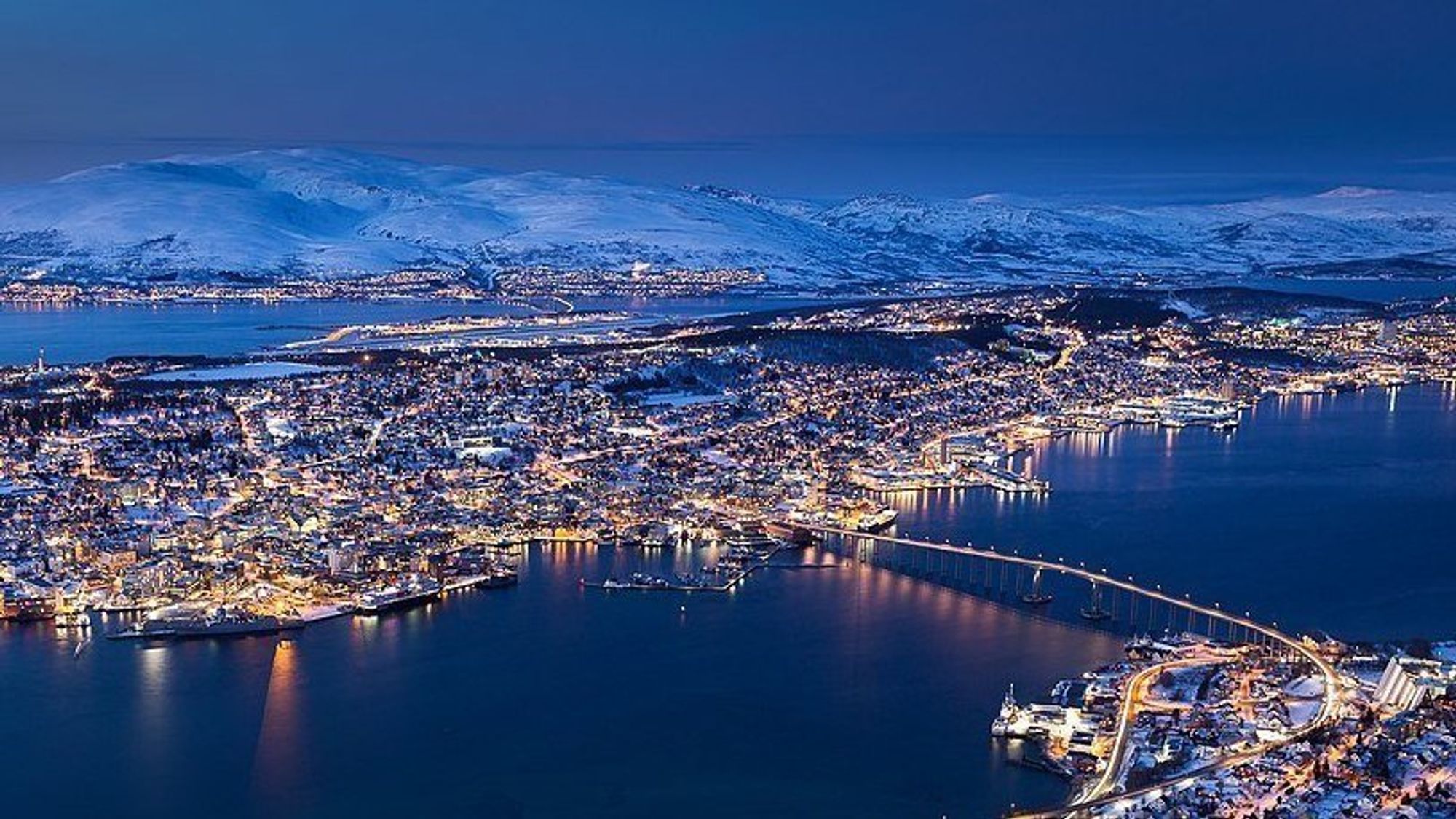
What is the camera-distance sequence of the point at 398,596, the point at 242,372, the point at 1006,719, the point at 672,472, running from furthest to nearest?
the point at 242,372 < the point at 672,472 < the point at 398,596 < the point at 1006,719

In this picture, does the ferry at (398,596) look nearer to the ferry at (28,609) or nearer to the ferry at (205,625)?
the ferry at (205,625)

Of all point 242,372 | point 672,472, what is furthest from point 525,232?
point 672,472

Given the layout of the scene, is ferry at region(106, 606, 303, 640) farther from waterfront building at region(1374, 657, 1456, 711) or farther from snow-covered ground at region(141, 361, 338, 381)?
snow-covered ground at region(141, 361, 338, 381)

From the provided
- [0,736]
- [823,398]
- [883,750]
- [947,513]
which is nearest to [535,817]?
[883,750]

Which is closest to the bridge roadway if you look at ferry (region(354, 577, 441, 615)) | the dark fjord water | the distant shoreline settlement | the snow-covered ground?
the distant shoreline settlement

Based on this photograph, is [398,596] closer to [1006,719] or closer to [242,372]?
[1006,719]
